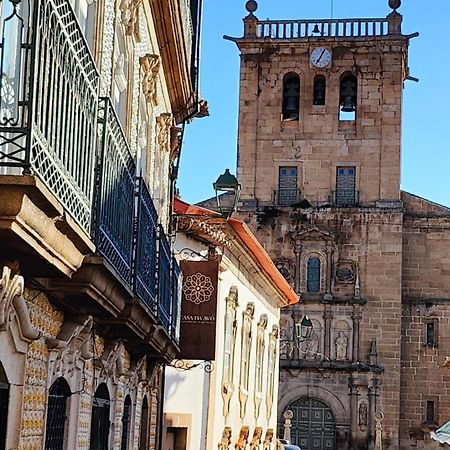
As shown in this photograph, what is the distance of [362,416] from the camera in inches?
1556

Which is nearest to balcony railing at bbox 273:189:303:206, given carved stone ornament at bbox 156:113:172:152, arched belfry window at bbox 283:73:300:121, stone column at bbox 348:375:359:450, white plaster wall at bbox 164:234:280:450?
arched belfry window at bbox 283:73:300:121

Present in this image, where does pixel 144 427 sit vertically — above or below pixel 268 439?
below

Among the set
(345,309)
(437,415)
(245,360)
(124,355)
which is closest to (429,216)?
(345,309)

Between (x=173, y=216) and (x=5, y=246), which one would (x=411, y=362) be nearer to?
(x=173, y=216)

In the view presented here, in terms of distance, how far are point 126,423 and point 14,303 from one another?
5225mm

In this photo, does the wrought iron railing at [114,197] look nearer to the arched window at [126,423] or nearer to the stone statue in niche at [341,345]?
the arched window at [126,423]

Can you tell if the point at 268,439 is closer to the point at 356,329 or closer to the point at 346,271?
the point at 356,329

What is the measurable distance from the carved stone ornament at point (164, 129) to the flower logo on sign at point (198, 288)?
1.56 metres

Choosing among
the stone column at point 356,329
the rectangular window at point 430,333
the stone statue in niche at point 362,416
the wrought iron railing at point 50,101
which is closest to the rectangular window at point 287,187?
the stone column at point 356,329

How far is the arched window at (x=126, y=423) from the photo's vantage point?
9.80 m

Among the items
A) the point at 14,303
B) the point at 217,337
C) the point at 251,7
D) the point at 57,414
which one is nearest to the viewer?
the point at 14,303

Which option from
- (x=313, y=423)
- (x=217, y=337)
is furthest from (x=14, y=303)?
(x=313, y=423)

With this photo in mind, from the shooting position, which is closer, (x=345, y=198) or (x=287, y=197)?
(x=345, y=198)

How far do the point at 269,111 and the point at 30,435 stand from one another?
3748cm
